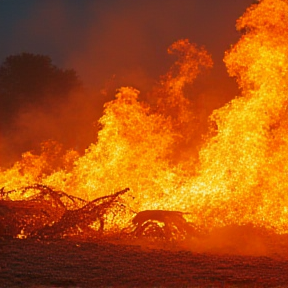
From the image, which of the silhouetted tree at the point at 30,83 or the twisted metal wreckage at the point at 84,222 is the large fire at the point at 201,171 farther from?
the silhouetted tree at the point at 30,83

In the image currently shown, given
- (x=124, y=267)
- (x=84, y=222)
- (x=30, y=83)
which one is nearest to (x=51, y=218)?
(x=84, y=222)

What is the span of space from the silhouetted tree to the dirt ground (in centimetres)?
1615

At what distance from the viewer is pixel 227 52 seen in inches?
567

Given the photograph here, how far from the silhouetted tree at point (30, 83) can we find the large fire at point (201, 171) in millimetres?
9783

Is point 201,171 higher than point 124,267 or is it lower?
higher

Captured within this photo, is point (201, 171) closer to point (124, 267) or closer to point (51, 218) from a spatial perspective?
point (51, 218)

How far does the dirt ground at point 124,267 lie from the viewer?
7.51 m

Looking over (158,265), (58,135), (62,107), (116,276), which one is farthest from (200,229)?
(62,107)

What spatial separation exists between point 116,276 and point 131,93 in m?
8.70

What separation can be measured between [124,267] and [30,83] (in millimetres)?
19466

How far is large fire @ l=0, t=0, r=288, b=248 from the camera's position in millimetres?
11758

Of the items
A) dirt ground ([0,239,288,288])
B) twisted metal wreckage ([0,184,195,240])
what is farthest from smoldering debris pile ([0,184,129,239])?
dirt ground ([0,239,288,288])

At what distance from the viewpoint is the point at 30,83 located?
2667 cm

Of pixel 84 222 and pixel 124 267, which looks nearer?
pixel 124 267
